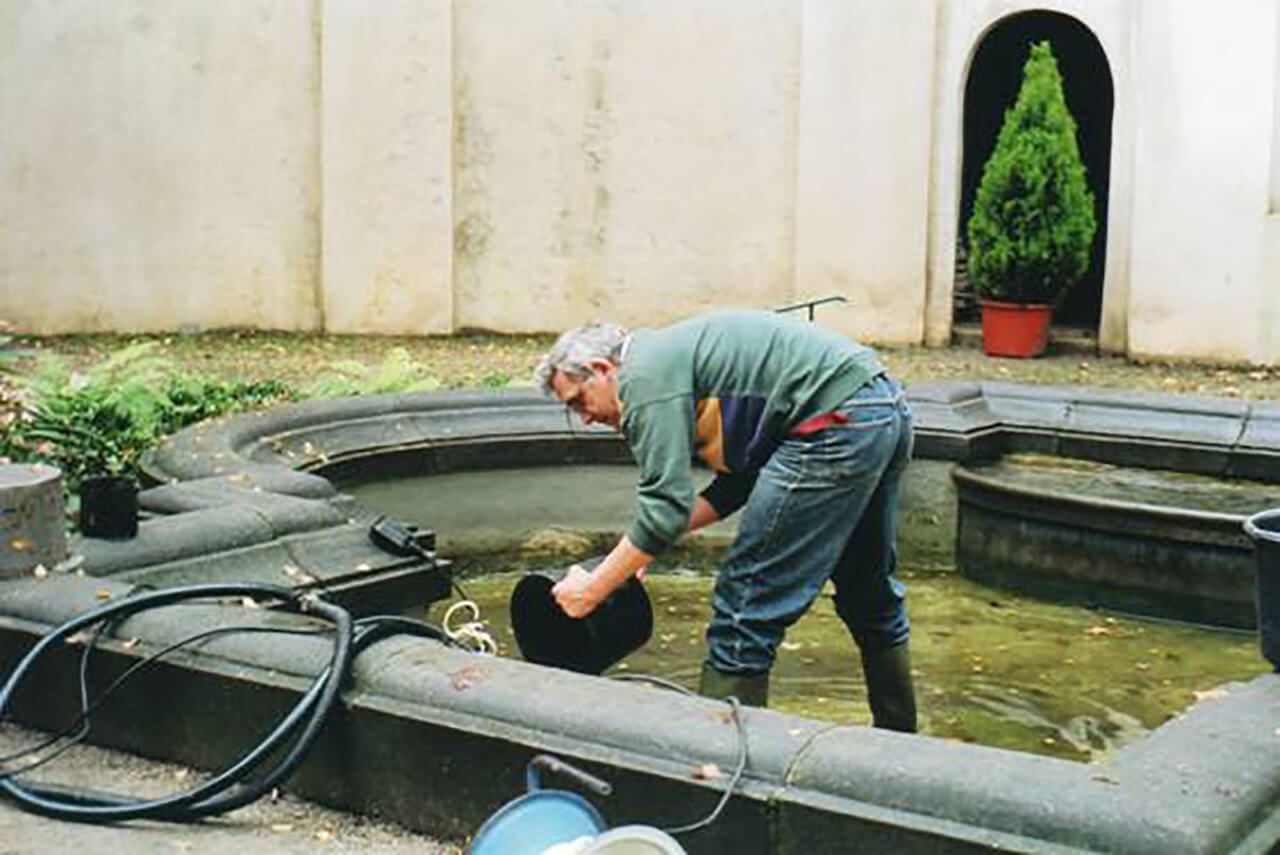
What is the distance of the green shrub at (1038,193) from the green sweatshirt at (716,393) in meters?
9.04

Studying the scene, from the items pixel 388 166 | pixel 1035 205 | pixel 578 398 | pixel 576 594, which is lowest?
pixel 576 594

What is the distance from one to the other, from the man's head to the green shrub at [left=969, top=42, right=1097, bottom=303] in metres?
9.44

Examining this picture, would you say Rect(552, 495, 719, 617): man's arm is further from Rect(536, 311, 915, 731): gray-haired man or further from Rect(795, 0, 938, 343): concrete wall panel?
Rect(795, 0, 938, 343): concrete wall panel

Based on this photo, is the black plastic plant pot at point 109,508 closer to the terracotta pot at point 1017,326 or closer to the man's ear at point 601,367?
the man's ear at point 601,367

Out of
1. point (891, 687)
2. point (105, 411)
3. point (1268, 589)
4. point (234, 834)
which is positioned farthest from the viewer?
point (105, 411)

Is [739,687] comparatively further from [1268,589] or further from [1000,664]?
[1000,664]

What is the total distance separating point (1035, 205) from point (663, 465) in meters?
9.67

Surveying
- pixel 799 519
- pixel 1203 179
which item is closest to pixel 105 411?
pixel 799 519

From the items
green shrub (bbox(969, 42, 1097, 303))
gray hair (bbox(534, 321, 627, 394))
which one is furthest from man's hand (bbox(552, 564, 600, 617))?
green shrub (bbox(969, 42, 1097, 303))

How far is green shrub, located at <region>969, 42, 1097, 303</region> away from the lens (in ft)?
47.1

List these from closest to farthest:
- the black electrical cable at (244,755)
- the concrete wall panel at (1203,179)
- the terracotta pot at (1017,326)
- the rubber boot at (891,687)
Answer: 1. the black electrical cable at (244,755)
2. the rubber boot at (891,687)
3. the concrete wall panel at (1203,179)
4. the terracotta pot at (1017,326)

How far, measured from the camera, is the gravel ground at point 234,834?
185 inches

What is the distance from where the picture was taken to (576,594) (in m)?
5.50

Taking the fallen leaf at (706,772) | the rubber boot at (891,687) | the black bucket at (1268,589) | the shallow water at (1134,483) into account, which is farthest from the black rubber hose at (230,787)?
the shallow water at (1134,483)
